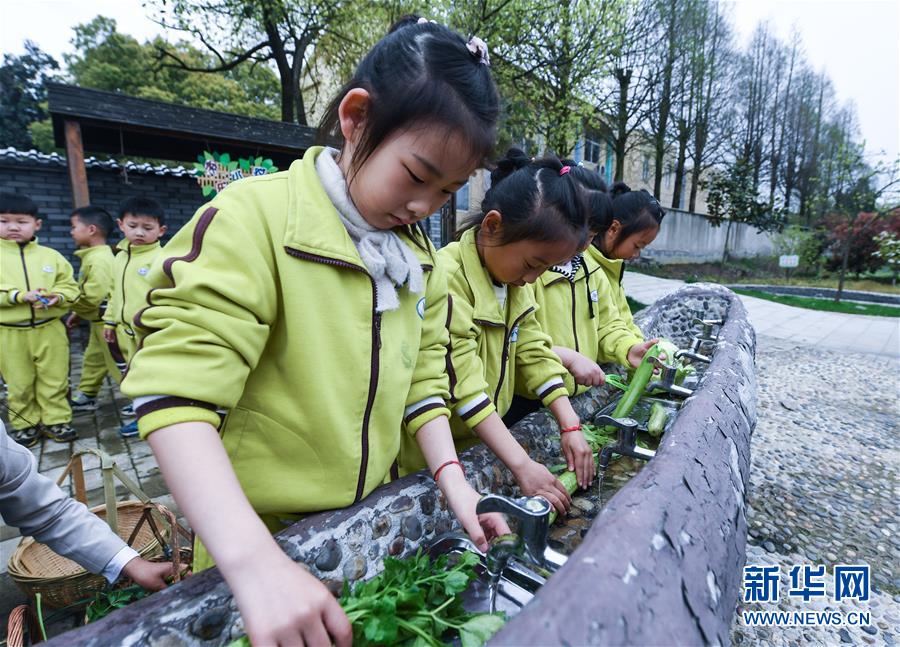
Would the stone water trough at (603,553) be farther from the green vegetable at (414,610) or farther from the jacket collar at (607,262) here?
the jacket collar at (607,262)

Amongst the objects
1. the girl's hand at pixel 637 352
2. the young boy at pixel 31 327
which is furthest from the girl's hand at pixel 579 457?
the young boy at pixel 31 327

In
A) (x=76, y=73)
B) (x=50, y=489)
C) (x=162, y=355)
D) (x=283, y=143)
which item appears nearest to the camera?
(x=162, y=355)

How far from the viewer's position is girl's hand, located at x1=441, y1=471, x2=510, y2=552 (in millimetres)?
1021

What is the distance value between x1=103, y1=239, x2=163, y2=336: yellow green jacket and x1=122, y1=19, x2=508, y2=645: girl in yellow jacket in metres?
3.36

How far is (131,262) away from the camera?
3.82m

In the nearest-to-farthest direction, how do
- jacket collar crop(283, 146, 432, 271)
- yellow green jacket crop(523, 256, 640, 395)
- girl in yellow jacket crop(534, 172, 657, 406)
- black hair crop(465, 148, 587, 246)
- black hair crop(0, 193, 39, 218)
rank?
1. jacket collar crop(283, 146, 432, 271)
2. black hair crop(465, 148, 587, 246)
3. girl in yellow jacket crop(534, 172, 657, 406)
4. yellow green jacket crop(523, 256, 640, 395)
5. black hair crop(0, 193, 39, 218)

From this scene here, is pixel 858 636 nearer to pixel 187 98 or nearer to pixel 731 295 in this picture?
pixel 731 295

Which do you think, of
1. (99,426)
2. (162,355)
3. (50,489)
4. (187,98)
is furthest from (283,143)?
(187,98)

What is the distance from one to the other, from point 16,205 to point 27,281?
0.58m

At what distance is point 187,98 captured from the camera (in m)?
15.7

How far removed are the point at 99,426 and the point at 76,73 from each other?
65.9 feet

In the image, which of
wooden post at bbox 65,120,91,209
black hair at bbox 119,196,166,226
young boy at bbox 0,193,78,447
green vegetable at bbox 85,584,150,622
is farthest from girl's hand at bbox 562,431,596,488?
wooden post at bbox 65,120,91,209

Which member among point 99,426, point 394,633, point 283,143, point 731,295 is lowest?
point 99,426

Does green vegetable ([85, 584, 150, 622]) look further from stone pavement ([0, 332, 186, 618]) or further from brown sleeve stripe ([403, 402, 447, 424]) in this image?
stone pavement ([0, 332, 186, 618])
